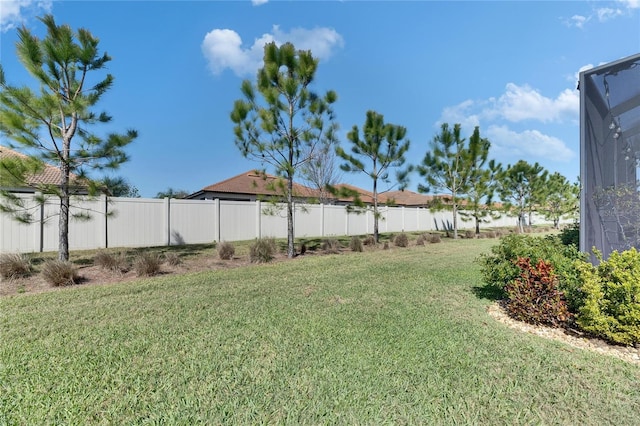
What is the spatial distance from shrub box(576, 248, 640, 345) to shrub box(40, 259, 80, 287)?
7.83m

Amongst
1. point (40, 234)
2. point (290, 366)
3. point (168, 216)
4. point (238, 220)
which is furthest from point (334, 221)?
point (290, 366)

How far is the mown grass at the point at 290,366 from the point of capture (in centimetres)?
198

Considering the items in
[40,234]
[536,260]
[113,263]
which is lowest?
[113,263]

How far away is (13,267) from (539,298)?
8825mm

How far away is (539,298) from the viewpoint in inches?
145

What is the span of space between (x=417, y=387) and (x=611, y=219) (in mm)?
5078

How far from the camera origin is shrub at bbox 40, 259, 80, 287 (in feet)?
17.9

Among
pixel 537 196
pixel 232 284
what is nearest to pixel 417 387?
pixel 232 284

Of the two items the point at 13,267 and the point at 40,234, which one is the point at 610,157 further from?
the point at 40,234

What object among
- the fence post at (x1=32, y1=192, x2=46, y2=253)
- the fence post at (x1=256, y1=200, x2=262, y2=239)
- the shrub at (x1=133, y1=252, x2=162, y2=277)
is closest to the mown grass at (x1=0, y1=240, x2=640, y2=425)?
the shrub at (x1=133, y1=252, x2=162, y2=277)

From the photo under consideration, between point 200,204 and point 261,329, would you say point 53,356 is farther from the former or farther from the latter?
point 200,204

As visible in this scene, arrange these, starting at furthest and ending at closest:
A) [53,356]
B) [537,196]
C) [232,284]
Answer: [537,196]
[232,284]
[53,356]

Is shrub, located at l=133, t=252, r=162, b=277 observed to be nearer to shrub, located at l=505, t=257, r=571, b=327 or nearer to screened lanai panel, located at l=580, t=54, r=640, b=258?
shrub, located at l=505, t=257, r=571, b=327

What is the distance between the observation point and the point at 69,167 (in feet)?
22.7
